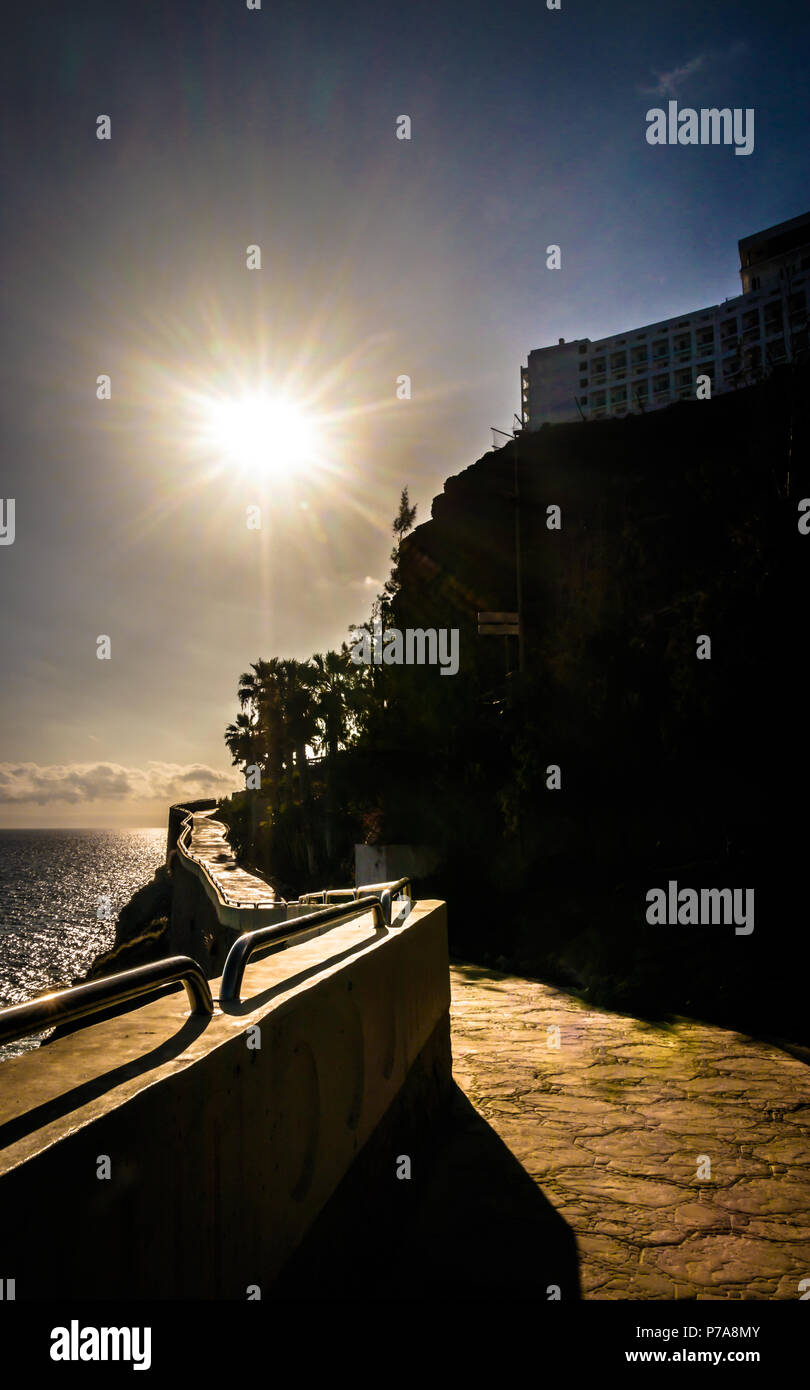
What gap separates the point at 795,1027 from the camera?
760cm

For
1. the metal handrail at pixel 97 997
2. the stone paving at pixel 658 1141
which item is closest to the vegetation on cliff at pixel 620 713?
the stone paving at pixel 658 1141

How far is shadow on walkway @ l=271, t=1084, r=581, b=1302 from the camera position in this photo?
2.77 meters

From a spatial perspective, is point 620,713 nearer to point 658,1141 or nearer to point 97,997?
point 658,1141

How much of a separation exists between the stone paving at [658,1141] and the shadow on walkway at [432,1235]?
165 mm

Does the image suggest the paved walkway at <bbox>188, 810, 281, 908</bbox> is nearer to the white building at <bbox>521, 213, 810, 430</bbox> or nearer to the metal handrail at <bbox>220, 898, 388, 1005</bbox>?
the metal handrail at <bbox>220, 898, 388, 1005</bbox>

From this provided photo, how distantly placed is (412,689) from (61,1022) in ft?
79.7

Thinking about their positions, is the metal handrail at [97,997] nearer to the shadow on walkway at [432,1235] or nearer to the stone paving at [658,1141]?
the shadow on walkway at [432,1235]

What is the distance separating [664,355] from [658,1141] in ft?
228

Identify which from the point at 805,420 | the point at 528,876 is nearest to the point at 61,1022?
the point at 528,876

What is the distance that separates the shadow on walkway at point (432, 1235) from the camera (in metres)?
2.77

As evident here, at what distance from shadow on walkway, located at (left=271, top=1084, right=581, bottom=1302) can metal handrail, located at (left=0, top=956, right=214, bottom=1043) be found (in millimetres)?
860

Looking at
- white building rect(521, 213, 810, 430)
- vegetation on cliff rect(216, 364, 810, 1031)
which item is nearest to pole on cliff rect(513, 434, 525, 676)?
vegetation on cliff rect(216, 364, 810, 1031)

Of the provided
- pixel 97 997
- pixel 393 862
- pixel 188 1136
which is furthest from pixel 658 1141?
pixel 393 862
